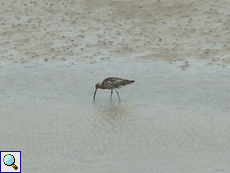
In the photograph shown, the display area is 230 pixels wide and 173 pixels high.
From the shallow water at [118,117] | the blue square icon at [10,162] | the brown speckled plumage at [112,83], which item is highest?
the brown speckled plumage at [112,83]

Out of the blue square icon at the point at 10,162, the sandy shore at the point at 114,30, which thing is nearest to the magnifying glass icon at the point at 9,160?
the blue square icon at the point at 10,162

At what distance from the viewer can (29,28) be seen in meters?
18.9

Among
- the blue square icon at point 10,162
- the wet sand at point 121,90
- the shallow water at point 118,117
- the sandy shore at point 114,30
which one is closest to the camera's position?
the blue square icon at point 10,162

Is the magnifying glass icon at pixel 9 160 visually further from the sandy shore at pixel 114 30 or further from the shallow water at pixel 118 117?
the sandy shore at pixel 114 30

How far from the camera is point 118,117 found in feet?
37.7

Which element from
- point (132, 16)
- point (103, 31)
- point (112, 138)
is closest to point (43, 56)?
point (103, 31)

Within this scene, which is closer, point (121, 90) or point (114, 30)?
point (121, 90)

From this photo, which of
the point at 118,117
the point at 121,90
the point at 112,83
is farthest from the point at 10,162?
the point at 121,90

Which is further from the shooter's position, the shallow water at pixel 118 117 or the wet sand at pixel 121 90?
the wet sand at pixel 121 90

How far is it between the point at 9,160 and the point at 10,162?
0.39 feet

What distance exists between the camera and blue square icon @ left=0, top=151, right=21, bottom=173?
834 centimetres

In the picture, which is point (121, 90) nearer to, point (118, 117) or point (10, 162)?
point (118, 117)

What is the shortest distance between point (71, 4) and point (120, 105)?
929 cm

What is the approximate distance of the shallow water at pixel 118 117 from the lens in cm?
878
